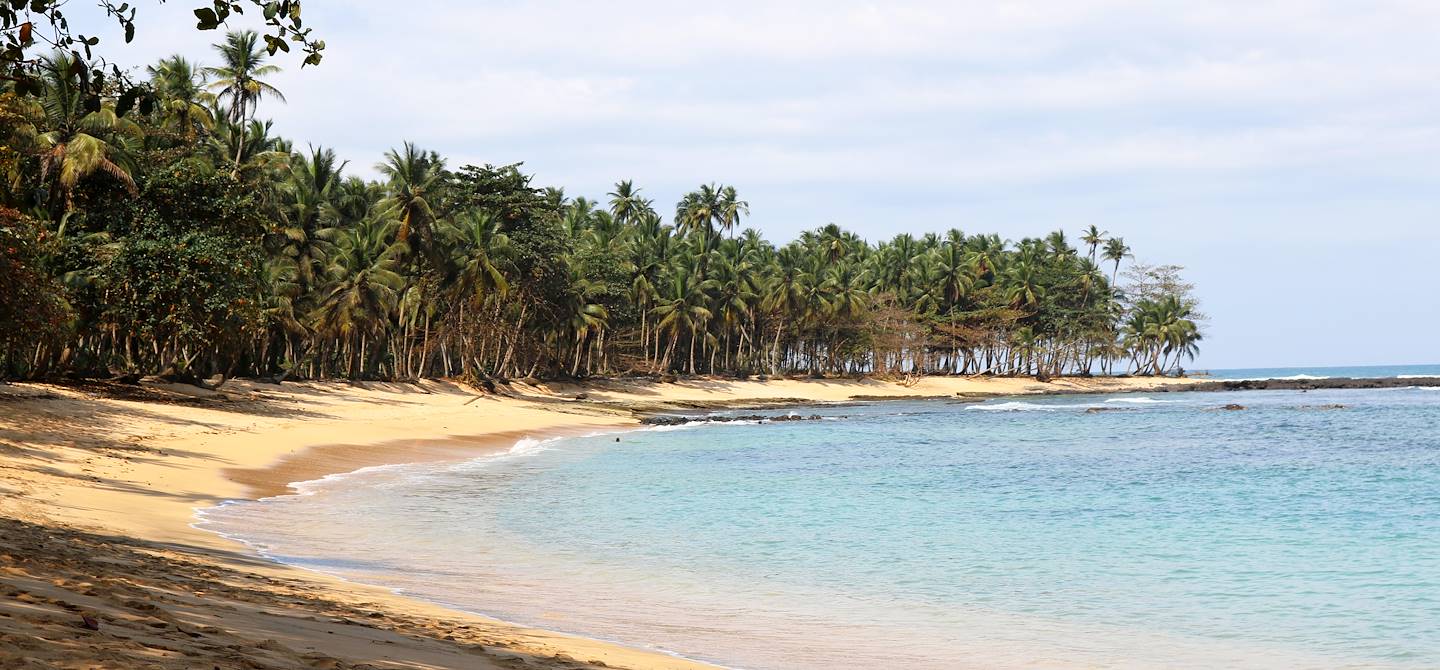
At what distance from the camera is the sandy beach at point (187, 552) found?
635cm

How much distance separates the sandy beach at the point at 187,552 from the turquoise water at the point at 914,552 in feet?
3.61

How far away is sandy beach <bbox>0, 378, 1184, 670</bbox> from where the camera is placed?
635 cm

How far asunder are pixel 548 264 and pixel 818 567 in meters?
50.3

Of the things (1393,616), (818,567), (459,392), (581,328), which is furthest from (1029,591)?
(581,328)

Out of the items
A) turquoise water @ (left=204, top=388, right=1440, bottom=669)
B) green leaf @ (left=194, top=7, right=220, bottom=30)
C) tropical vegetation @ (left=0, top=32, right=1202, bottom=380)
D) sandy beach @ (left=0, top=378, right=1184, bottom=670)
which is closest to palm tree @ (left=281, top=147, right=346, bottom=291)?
tropical vegetation @ (left=0, top=32, right=1202, bottom=380)

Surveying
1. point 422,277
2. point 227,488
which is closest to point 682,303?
point 422,277

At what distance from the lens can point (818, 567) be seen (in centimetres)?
1475

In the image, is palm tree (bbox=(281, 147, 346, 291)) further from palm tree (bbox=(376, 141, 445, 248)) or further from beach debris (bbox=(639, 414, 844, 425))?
beach debris (bbox=(639, 414, 844, 425))

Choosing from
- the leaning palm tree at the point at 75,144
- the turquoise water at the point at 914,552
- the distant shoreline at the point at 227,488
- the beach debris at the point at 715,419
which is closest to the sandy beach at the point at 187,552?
the distant shoreline at the point at 227,488

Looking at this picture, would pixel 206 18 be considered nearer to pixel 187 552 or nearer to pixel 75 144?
pixel 187 552

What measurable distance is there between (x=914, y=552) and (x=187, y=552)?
949 centimetres

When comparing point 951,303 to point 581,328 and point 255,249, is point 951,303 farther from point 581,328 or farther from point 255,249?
point 255,249

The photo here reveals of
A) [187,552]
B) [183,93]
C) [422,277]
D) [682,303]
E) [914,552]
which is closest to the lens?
[187,552]

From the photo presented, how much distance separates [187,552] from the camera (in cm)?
1155
